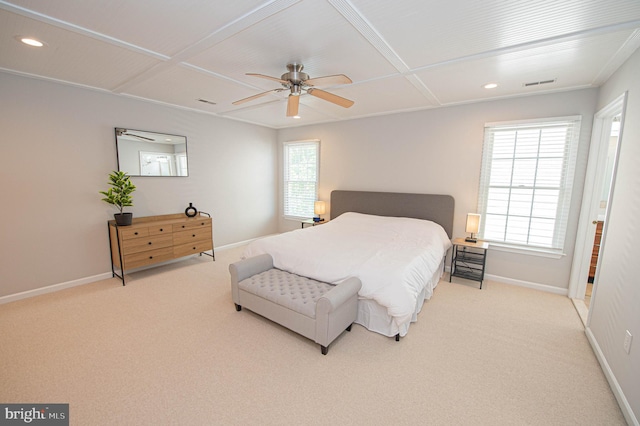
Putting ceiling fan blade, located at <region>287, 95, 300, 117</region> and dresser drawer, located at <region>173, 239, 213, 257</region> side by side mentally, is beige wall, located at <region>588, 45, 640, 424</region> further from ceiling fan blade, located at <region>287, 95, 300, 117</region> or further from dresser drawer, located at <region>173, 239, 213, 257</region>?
dresser drawer, located at <region>173, 239, 213, 257</region>

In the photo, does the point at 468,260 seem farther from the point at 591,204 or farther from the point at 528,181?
the point at 591,204

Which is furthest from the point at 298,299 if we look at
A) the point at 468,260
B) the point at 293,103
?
the point at 468,260

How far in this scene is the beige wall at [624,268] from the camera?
5.86 feet

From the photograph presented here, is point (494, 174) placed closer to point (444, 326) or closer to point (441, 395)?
point (444, 326)

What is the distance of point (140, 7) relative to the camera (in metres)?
1.78

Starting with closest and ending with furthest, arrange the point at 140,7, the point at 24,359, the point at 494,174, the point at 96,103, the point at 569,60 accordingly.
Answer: the point at 140,7, the point at 24,359, the point at 569,60, the point at 96,103, the point at 494,174

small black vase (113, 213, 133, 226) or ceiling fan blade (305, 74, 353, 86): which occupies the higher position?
ceiling fan blade (305, 74, 353, 86)

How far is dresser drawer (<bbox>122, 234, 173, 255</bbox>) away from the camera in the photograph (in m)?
3.61

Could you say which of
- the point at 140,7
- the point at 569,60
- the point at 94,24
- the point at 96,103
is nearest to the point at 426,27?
the point at 569,60

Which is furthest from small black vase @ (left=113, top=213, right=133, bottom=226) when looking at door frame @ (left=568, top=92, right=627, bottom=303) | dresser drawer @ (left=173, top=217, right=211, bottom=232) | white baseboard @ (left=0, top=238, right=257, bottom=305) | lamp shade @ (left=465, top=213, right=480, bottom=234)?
door frame @ (left=568, top=92, right=627, bottom=303)

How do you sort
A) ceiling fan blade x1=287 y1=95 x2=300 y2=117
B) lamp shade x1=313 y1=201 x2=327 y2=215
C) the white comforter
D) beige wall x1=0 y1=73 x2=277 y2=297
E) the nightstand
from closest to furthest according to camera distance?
the white comforter
ceiling fan blade x1=287 y1=95 x2=300 y2=117
beige wall x1=0 y1=73 x2=277 y2=297
the nightstand
lamp shade x1=313 y1=201 x2=327 y2=215

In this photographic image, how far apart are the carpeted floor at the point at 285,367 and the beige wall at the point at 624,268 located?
0.74 ft

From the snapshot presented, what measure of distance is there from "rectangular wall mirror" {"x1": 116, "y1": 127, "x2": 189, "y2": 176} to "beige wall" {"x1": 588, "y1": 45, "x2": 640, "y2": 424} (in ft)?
18.1

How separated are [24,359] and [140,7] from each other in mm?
2930
